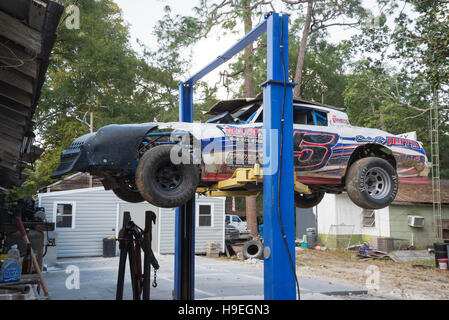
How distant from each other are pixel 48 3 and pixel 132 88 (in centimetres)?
2485

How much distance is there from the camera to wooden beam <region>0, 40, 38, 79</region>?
3.72 metres

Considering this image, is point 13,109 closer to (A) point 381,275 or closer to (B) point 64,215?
(A) point 381,275

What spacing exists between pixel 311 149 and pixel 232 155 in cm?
129

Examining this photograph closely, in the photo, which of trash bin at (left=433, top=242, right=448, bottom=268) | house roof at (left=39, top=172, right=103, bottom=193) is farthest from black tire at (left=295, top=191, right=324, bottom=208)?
house roof at (left=39, top=172, right=103, bottom=193)

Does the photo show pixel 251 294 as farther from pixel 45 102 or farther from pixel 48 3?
→ pixel 45 102

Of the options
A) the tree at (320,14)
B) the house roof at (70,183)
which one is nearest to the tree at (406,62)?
the tree at (320,14)

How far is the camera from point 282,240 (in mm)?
4266

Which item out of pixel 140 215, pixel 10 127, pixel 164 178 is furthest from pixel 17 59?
pixel 140 215

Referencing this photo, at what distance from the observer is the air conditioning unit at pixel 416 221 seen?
20.2 metres

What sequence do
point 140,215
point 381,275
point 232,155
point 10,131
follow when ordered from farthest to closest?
point 140,215, point 381,275, point 232,155, point 10,131

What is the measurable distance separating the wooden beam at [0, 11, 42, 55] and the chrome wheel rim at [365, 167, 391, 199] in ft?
15.8

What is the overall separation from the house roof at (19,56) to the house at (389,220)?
720 inches

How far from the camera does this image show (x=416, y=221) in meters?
20.3

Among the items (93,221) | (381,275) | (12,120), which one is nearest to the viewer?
(12,120)
